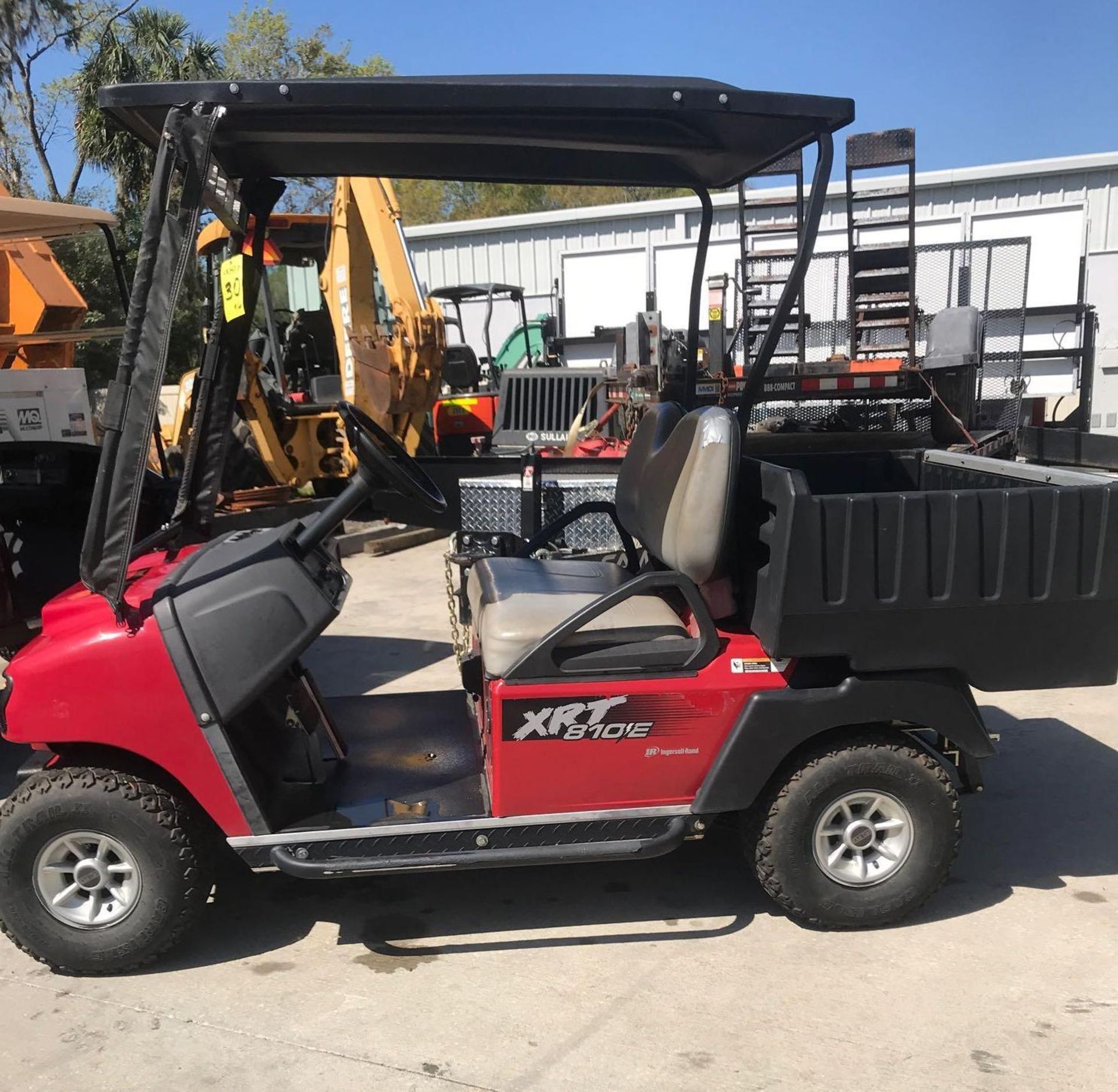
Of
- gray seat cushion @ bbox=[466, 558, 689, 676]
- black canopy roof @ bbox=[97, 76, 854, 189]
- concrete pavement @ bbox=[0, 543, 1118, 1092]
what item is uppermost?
black canopy roof @ bbox=[97, 76, 854, 189]

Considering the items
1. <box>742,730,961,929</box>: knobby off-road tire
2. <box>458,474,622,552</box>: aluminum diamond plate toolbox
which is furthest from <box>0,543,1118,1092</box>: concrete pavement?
<box>458,474,622,552</box>: aluminum diamond plate toolbox

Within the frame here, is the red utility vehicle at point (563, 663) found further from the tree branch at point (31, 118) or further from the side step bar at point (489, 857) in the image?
the tree branch at point (31, 118)

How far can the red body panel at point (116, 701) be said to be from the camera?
260cm

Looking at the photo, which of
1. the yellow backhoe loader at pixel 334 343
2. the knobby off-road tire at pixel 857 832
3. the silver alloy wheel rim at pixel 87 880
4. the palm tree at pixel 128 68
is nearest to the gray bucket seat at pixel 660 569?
the knobby off-road tire at pixel 857 832

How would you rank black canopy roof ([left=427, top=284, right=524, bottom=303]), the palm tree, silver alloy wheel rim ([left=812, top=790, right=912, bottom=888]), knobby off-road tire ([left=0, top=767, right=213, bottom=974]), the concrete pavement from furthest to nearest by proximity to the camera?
1. the palm tree
2. black canopy roof ([left=427, top=284, right=524, bottom=303])
3. silver alloy wheel rim ([left=812, top=790, right=912, bottom=888])
4. knobby off-road tire ([left=0, top=767, right=213, bottom=974])
5. the concrete pavement

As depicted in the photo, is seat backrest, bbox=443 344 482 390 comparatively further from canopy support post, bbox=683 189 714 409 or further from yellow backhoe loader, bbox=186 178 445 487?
canopy support post, bbox=683 189 714 409

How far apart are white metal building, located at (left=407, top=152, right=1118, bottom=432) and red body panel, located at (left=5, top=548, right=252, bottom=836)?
→ 9.37 m

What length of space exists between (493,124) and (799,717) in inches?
74.0

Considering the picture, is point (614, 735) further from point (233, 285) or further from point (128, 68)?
point (128, 68)

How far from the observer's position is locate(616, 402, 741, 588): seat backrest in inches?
110

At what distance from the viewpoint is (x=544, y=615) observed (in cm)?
286

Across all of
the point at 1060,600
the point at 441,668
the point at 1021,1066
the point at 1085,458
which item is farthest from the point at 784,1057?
the point at 1085,458

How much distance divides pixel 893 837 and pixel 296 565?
6.24 feet

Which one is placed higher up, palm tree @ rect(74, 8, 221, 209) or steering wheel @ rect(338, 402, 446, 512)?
palm tree @ rect(74, 8, 221, 209)
